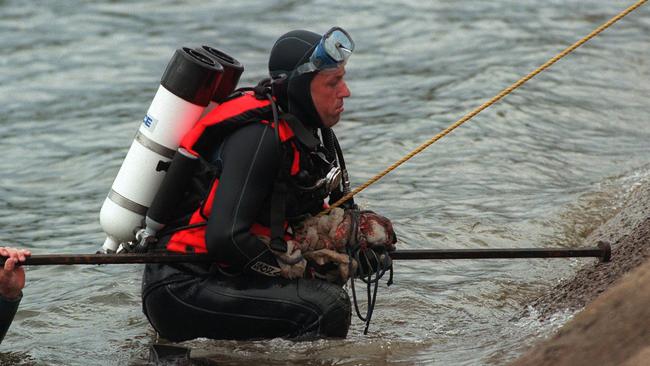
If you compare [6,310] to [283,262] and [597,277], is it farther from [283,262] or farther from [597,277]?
[597,277]

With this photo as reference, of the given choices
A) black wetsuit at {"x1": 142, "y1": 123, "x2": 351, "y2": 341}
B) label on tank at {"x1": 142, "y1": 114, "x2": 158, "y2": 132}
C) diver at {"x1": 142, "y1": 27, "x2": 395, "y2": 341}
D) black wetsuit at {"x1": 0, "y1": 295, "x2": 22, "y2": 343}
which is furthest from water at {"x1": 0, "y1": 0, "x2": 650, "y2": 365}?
label on tank at {"x1": 142, "y1": 114, "x2": 158, "y2": 132}

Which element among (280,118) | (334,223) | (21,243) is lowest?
(21,243)

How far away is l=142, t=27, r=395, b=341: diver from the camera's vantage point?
5.54 metres

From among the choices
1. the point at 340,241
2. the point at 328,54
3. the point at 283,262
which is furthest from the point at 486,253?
the point at 328,54

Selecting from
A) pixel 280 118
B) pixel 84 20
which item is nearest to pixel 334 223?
pixel 280 118

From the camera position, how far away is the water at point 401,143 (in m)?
6.90

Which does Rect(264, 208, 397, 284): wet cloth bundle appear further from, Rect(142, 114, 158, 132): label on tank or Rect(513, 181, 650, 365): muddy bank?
Rect(513, 181, 650, 365): muddy bank

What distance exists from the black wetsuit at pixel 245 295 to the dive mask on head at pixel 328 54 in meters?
0.38

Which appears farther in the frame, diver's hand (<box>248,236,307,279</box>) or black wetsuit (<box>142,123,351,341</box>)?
diver's hand (<box>248,236,307,279</box>)

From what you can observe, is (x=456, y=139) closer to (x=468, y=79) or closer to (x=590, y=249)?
(x=468, y=79)

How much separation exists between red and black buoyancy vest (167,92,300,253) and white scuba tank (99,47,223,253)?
3.0 inches

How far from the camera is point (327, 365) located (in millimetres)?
5977

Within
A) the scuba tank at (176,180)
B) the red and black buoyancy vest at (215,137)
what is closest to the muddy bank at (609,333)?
the red and black buoyancy vest at (215,137)

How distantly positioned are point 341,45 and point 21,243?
14.7 feet
